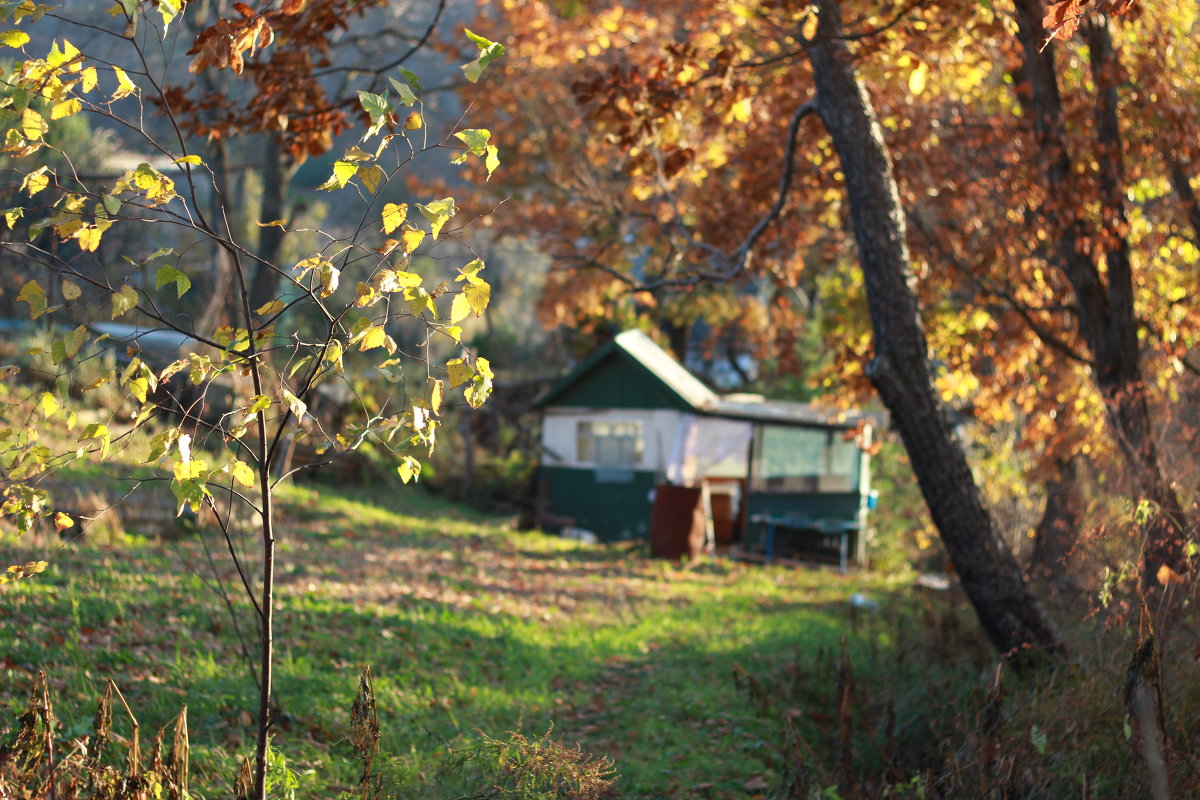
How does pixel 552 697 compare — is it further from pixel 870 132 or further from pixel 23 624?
pixel 870 132

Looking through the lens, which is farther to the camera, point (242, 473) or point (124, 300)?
point (242, 473)

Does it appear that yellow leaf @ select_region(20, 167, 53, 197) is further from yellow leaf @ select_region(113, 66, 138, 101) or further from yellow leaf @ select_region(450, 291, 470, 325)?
yellow leaf @ select_region(450, 291, 470, 325)

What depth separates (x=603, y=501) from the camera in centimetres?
1975

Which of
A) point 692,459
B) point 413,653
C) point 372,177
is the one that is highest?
point 372,177

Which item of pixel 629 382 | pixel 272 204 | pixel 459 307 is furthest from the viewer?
pixel 629 382

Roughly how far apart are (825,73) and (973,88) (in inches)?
245

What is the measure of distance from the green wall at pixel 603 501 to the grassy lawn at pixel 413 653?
6.34 metres

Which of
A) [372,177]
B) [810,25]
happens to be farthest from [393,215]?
[810,25]

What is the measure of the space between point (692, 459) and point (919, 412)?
11.6m

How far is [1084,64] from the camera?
11.1 metres

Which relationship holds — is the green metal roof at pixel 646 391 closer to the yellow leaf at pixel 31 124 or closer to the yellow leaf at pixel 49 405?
the yellow leaf at pixel 49 405

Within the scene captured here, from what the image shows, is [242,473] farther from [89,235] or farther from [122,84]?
[122,84]

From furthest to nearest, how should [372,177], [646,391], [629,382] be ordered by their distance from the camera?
[629,382] → [646,391] → [372,177]

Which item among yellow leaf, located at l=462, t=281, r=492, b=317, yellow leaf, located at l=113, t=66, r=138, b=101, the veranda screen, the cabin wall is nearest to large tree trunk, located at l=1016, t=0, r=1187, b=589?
yellow leaf, located at l=462, t=281, r=492, b=317
